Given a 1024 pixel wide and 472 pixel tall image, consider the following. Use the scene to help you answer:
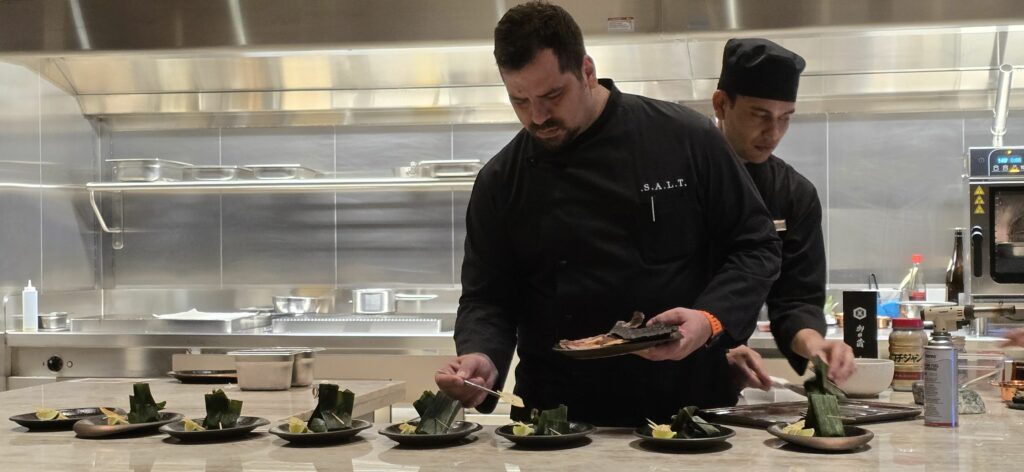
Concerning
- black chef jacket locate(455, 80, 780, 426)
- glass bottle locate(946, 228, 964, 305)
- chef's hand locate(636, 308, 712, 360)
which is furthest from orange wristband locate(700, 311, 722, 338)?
glass bottle locate(946, 228, 964, 305)

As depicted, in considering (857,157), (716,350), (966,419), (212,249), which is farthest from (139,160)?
(966,419)

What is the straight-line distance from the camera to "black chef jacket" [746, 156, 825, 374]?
2.34m

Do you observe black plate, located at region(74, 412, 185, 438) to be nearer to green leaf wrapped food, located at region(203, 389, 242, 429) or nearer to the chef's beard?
green leaf wrapped food, located at region(203, 389, 242, 429)

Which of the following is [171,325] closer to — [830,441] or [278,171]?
[278,171]

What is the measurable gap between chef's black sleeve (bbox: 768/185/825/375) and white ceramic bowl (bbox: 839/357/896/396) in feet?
0.37

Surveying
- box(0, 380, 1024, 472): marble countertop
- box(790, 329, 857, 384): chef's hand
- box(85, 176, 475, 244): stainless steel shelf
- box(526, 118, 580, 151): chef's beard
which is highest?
box(85, 176, 475, 244): stainless steel shelf

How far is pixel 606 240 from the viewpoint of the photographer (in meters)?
2.18

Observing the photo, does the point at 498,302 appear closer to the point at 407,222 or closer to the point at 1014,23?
the point at 1014,23

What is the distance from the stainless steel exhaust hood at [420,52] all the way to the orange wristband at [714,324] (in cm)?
254

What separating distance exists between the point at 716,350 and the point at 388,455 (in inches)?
34.2

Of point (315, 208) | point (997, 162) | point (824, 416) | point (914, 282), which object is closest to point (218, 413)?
point (824, 416)

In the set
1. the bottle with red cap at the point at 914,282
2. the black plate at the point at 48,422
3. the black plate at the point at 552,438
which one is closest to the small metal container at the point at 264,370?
the black plate at the point at 48,422

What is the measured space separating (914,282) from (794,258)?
2.87 meters

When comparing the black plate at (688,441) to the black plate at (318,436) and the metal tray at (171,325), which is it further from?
the metal tray at (171,325)
